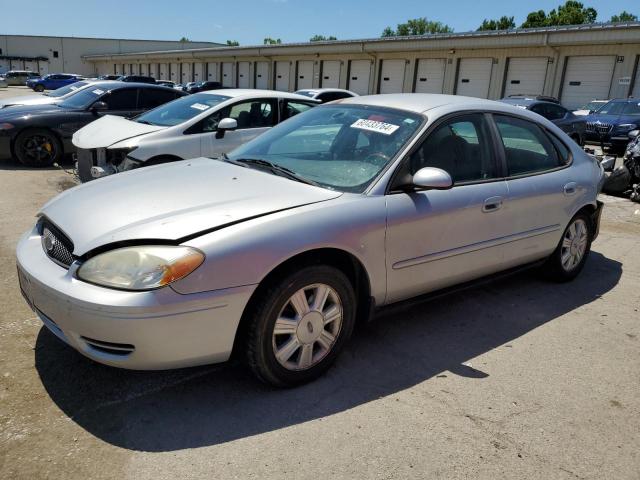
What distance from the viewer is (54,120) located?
349 inches

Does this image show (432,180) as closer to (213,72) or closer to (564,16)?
(213,72)

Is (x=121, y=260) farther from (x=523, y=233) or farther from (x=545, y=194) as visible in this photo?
(x=545, y=194)

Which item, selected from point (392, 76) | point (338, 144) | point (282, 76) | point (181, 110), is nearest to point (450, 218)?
point (338, 144)

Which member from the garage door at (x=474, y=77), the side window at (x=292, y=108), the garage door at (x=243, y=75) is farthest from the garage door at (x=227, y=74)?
the side window at (x=292, y=108)

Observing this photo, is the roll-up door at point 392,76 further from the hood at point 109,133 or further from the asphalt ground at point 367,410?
the asphalt ground at point 367,410

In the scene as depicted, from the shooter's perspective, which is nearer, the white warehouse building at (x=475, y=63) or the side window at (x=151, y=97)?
the side window at (x=151, y=97)

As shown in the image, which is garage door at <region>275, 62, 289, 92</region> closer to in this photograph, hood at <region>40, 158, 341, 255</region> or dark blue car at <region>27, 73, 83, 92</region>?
dark blue car at <region>27, 73, 83, 92</region>

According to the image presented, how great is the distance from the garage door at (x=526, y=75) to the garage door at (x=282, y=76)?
690 inches

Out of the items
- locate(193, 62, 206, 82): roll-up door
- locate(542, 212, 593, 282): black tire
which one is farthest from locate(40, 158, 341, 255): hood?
locate(193, 62, 206, 82): roll-up door

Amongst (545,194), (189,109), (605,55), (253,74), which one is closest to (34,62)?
(253,74)

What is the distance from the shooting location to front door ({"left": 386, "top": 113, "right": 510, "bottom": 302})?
10.5ft

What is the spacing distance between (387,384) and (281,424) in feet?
2.33

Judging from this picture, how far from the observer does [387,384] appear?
9.95 ft

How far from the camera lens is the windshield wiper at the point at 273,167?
3.23 metres
